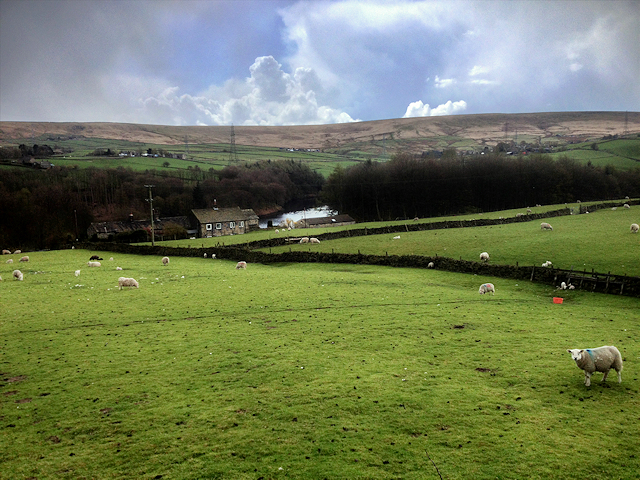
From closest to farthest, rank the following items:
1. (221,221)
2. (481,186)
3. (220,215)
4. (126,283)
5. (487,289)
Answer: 1. (487,289)
2. (126,283)
3. (221,221)
4. (220,215)
5. (481,186)

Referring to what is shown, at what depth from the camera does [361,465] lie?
27.6 ft

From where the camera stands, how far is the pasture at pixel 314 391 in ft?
28.2

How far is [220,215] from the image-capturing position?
3669 inches

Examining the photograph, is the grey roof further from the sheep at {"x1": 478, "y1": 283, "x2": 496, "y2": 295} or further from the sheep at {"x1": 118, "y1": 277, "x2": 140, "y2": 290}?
the sheep at {"x1": 478, "y1": 283, "x2": 496, "y2": 295}

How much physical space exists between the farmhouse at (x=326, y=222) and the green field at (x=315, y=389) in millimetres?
68754

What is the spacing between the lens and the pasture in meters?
8.59

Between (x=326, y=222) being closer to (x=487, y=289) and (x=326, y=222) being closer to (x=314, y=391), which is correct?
(x=487, y=289)

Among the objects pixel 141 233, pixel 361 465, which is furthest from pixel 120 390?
pixel 141 233

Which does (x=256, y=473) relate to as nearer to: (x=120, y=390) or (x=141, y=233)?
(x=120, y=390)

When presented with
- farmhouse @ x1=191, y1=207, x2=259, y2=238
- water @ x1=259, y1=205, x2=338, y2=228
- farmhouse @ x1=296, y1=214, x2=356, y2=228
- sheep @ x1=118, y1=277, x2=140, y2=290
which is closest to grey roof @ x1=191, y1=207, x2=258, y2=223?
farmhouse @ x1=191, y1=207, x2=259, y2=238

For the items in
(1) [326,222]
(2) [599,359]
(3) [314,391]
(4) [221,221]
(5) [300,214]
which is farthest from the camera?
(5) [300,214]

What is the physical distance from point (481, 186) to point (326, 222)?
37918 millimetres

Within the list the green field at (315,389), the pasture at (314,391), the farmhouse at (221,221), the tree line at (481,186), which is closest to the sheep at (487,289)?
the green field at (315,389)

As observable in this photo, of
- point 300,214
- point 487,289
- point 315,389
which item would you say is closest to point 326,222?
point 300,214
